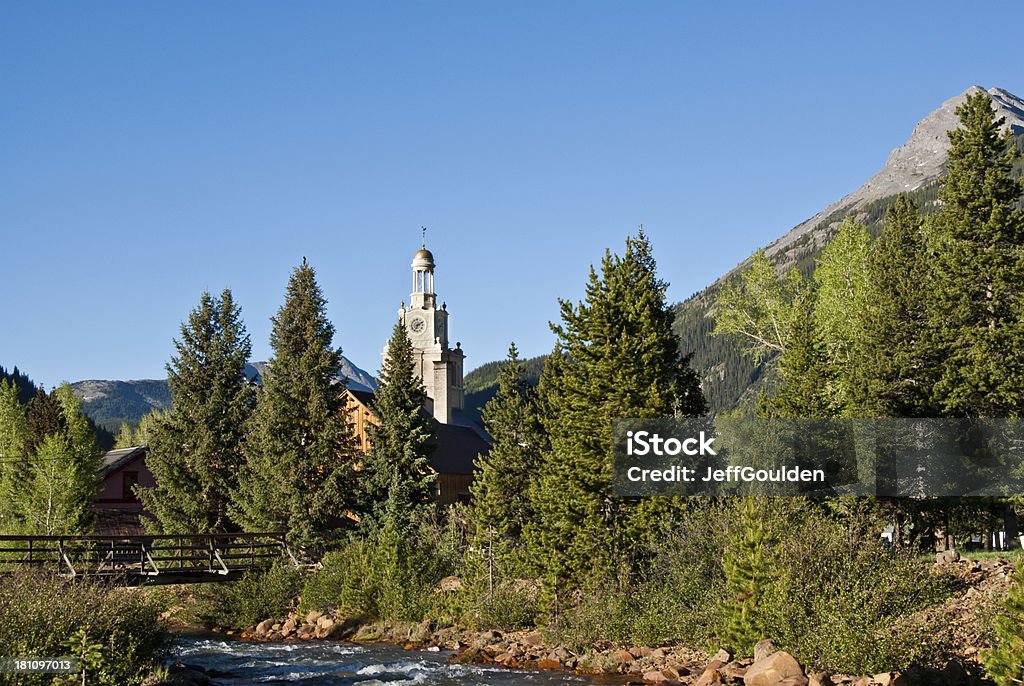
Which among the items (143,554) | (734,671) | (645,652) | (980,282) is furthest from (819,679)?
(143,554)

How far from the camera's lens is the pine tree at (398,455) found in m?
47.3

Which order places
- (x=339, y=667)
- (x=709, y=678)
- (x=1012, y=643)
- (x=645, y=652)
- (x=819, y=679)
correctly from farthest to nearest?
(x=339, y=667) → (x=645, y=652) → (x=709, y=678) → (x=819, y=679) → (x=1012, y=643)

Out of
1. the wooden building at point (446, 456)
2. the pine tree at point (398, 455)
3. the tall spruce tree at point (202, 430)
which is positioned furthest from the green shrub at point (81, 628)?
the wooden building at point (446, 456)

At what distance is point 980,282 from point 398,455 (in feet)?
84.0

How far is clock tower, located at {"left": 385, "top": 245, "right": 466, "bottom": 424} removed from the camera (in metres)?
95.0

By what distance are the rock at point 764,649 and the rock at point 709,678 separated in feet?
3.76

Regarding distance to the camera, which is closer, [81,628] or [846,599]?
[81,628]

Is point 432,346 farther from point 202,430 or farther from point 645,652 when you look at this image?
point 645,652

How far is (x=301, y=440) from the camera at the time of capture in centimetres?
5134

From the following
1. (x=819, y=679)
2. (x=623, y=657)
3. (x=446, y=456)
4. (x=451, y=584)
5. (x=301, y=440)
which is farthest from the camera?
(x=446, y=456)

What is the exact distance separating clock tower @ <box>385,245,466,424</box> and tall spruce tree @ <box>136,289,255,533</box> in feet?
125

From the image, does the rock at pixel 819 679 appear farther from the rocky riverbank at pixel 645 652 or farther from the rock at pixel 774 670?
the rock at pixel 774 670

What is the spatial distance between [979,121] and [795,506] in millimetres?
19398

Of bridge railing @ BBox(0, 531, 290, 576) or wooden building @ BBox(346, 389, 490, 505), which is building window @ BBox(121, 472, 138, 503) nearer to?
bridge railing @ BBox(0, 531, 290, 576)
